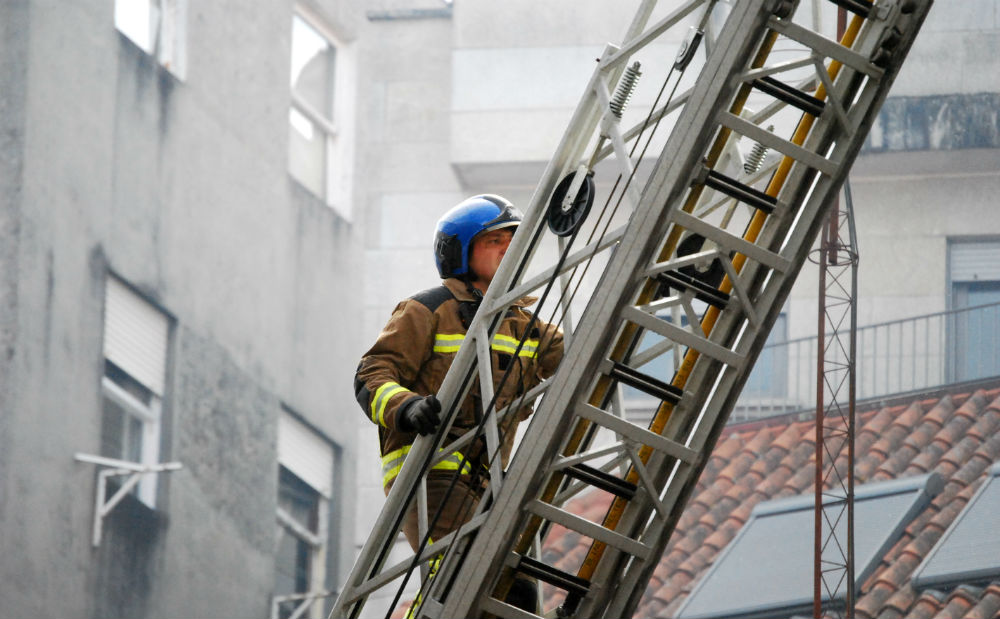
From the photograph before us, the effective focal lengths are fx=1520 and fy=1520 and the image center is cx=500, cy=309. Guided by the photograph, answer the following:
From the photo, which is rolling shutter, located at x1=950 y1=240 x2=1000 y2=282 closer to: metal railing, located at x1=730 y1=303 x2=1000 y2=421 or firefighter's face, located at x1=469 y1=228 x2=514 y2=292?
metal railing, located at x1=730 y1=303 x2=1000 y2=421

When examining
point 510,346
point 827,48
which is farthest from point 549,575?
point 827,48

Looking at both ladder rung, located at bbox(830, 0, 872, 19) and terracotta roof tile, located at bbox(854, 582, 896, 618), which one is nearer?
ladder rung, located at bbox(830, 0, 872, 19)

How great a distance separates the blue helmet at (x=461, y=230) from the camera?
5930 millimetres

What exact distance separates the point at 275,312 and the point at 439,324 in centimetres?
1156

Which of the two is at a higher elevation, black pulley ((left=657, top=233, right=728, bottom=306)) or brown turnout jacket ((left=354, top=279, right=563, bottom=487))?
black pulley ((left=657, top=233, right=728, bottom=306))

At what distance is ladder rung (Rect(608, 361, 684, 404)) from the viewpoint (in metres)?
5.62

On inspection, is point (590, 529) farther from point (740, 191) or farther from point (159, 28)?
point (159, 28)

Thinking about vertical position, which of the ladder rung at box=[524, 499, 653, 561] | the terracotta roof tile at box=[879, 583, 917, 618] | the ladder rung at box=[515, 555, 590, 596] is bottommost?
the ladder rung at box=[515, 555, 590, 596]

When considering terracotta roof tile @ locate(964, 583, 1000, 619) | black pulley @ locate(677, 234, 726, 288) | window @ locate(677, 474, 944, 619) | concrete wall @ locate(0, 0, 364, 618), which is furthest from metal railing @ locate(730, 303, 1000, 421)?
black pulley @ locate(677, 234, 726, 288)

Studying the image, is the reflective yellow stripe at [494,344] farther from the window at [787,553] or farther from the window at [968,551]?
the window at [787,553]

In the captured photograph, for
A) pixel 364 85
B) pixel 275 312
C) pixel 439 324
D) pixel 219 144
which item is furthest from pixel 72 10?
pixel 439 324

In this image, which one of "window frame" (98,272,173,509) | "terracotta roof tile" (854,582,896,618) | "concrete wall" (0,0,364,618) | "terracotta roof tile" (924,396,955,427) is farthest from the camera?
"terracotta roof tile" (924,396,955,427)

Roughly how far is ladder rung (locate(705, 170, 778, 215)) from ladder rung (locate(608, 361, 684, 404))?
2.46ft

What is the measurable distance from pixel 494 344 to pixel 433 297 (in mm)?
300
